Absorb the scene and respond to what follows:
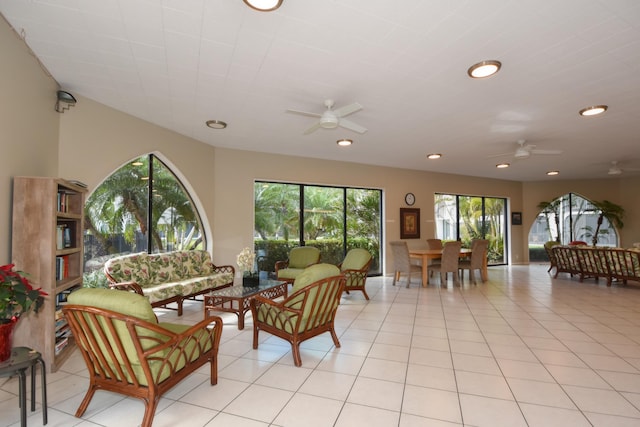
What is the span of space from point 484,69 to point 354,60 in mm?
1196

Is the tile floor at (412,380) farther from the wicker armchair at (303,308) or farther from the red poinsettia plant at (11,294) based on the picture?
the red poinsettia plant at (11,294)

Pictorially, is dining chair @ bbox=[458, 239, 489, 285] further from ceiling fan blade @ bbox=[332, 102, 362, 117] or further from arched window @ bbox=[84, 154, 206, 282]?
arched window @ bbox=[84, 154, 206, 282]

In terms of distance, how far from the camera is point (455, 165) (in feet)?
25.3

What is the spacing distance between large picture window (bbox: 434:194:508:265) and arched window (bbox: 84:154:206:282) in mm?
6393

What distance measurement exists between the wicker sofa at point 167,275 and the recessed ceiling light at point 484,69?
4.19 m

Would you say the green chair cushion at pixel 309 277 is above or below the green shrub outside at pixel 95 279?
above

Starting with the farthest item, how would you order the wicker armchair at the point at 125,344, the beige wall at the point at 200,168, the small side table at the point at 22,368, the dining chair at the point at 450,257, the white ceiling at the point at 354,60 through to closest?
the dining chair at the point at 450,257
the beige wall at the point at 200,168
the white ceiling at the point at 354,60
the wicker armchair at the point at 125,344
the small side table at the point at 22,368

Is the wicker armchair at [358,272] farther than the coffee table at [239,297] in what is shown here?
Yes

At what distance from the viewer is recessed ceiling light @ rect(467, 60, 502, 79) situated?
2.87 m

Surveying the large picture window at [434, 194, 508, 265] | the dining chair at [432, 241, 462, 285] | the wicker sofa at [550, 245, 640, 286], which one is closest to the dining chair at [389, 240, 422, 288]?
the dining chair at [432, 241, 462, 285]

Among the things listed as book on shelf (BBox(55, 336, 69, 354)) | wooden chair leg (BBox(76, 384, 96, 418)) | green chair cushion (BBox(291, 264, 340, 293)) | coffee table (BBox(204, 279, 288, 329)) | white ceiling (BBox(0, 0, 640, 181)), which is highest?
white ceiling (BBox(0, 0, 640, 181))

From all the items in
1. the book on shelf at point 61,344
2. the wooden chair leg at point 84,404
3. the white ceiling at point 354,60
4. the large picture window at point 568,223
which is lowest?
the wooden chair leg at point 84,404

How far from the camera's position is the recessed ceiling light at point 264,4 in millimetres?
2040

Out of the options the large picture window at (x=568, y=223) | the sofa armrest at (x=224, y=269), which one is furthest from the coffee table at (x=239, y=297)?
the large picture window at (x=568, y=223)
